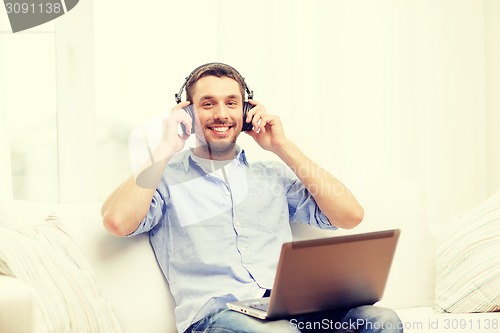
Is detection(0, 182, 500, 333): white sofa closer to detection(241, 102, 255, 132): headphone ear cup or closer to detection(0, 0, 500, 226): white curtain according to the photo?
detection(241, 102, 255, 132): headphone ear cup

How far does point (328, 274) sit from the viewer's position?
1.53 meters

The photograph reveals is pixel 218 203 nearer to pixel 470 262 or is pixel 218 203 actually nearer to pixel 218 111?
pixel 218 111

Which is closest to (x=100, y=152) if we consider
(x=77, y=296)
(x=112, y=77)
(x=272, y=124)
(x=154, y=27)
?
(x=112, y=77)

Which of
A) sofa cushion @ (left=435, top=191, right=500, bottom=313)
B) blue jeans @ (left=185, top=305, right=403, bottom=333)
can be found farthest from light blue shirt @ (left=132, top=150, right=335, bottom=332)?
sofa cushion @ (left=435, top=191, right=500, bottom=313)

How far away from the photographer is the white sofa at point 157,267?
1.87m

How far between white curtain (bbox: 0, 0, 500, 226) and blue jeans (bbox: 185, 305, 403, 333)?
56.8 inches

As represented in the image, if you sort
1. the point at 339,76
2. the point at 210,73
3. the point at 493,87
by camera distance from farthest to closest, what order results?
the point at 493,87 → the point at 339,76 → the point at 210,73

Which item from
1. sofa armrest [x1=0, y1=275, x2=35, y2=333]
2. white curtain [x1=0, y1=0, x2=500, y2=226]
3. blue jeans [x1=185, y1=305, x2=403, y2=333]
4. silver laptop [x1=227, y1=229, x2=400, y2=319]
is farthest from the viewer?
→ white curtain [x1=0, y1=0, x2=500, y2=226]

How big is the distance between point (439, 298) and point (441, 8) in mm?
1768

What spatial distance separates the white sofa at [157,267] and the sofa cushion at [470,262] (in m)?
Answer: 0.04

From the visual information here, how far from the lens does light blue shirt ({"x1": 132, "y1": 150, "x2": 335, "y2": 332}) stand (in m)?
1.87

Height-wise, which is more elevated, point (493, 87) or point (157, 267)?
point (493, 87)

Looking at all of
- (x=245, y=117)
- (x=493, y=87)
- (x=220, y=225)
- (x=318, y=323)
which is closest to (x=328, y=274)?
(x=318, y=323)

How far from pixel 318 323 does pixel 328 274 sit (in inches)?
9.1
